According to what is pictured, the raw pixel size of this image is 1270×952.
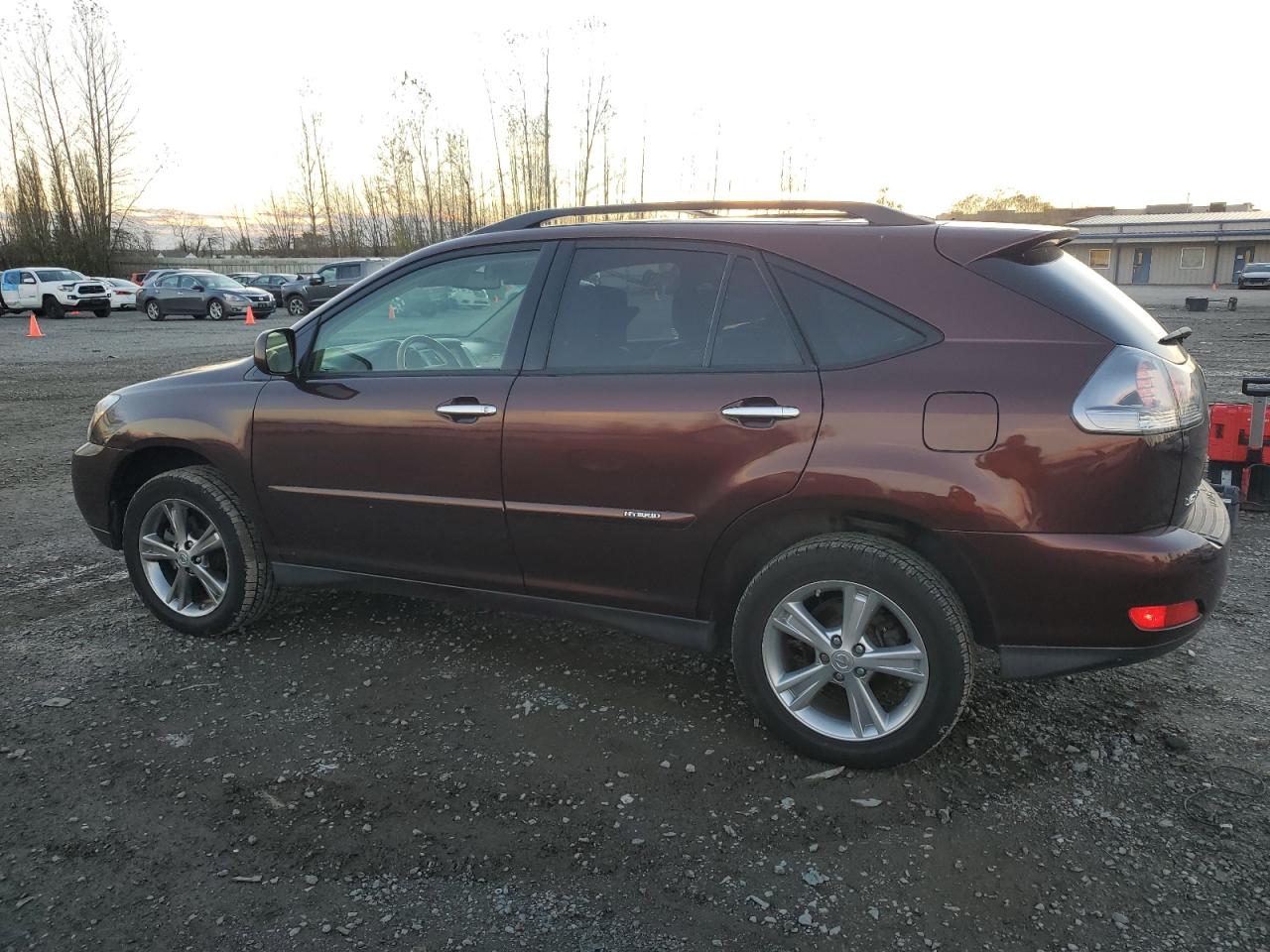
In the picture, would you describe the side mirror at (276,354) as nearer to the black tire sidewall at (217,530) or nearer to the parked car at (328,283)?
the black tire sidewall at (217,530)

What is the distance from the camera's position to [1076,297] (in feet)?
9.27

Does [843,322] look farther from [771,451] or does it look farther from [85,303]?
[85,303]

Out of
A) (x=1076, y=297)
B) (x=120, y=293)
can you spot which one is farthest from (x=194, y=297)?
(x=1076, y=297)

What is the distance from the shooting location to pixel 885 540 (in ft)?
9.59

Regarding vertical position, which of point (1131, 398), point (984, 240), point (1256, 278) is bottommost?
point (1131, 398)

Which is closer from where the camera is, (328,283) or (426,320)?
(426,320)

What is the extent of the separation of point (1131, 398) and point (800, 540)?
1060 millimetres

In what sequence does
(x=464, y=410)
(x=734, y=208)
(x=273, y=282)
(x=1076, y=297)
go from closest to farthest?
(x=1076, y=297) < (x=464, y=410) < (x=734, y=208) < (x=273, y=282)

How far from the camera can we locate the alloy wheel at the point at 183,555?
4.10 m

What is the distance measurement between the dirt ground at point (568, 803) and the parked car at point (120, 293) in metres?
32.0

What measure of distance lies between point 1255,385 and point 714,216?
3249mm

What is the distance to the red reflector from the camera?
Answer: 8.85 ft

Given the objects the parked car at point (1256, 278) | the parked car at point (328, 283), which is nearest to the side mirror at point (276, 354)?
the parked car at point (328, 283)

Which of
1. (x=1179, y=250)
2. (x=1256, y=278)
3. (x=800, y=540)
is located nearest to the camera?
(x=800, y=540)
